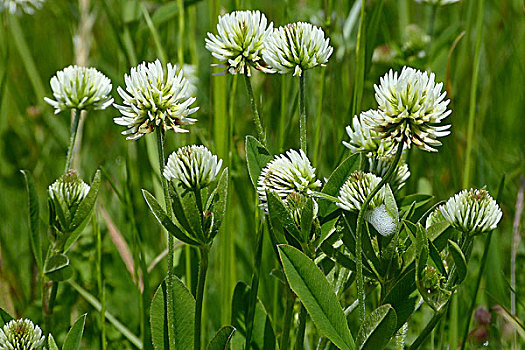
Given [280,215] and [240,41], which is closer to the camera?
[280,215]

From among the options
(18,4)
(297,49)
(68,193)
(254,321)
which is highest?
(18,4)

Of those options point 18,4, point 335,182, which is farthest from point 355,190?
point 18,4

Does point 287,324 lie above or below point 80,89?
below

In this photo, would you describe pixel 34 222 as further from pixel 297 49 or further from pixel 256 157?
pixel 297 49

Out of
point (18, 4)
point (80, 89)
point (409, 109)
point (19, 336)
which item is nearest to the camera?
point (409, 109)

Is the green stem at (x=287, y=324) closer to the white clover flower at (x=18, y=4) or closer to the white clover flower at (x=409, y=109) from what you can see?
the white clover flower at (x=409, y=109)

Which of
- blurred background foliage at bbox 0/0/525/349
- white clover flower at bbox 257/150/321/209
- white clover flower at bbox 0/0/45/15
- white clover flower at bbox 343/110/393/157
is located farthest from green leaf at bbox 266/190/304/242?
white clover flower at bbox 0/0/45/15

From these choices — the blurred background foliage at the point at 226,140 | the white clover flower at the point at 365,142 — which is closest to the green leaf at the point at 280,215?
the white clover flower at the point at 365,142
